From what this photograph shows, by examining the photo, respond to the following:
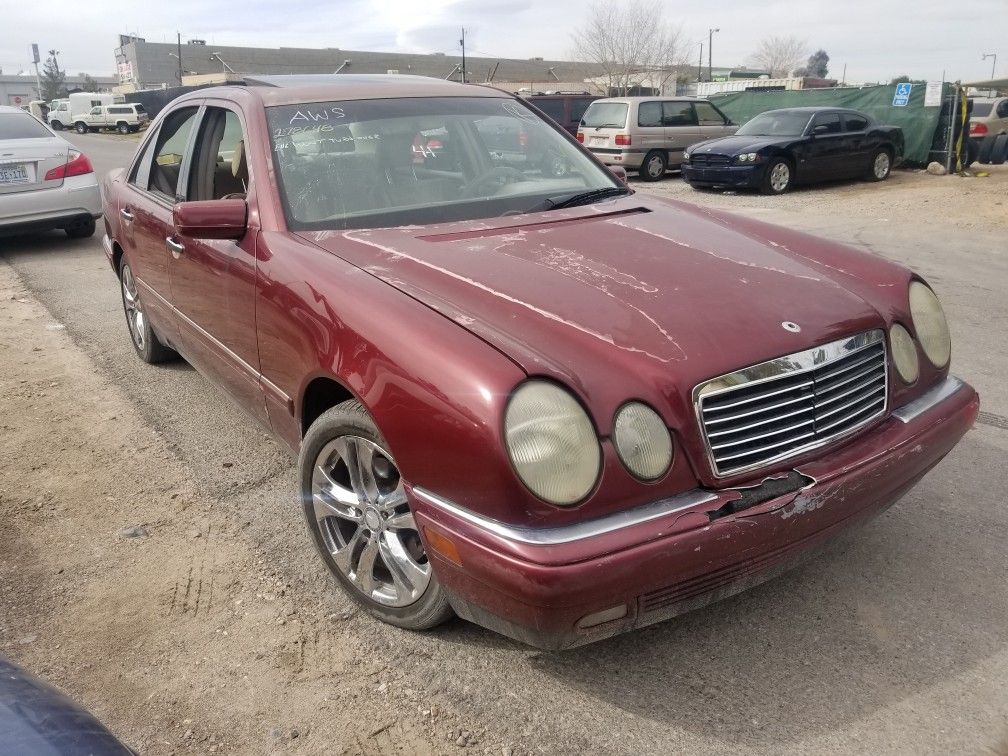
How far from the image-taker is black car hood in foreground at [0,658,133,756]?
4.74 feet

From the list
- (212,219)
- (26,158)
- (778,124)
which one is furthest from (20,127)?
(778,124)

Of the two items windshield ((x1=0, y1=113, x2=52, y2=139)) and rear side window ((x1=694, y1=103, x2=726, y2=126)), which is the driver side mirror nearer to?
windshield ((x1=0, y1=113, x2=52, y2=139))

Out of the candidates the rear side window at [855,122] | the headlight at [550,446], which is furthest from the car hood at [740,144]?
the headlight at [550,446]

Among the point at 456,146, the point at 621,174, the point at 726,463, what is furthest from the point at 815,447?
the point at 621,174

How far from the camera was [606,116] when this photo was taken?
17156 mm

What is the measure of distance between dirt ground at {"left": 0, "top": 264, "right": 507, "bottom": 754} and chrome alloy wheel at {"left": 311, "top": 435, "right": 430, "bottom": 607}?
0.18m

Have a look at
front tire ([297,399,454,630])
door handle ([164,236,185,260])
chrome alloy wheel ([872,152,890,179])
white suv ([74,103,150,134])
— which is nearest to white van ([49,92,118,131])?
white suv ([74,103,150,134])

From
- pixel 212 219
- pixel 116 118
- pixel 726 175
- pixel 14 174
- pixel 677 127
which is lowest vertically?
pixel 726 175

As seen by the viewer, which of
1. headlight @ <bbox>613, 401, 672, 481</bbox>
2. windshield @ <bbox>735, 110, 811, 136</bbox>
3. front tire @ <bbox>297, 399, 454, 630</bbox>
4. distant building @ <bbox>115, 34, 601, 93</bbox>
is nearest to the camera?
headlight @ <bbox>613, 401, 672, 481</bbox>

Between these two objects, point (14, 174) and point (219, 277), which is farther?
point (14, 174)

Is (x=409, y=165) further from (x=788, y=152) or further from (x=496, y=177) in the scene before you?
(x=788, y=152)

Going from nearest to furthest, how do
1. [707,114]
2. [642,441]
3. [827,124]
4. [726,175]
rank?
[642,441], [726,175], [827,124], [707,114]

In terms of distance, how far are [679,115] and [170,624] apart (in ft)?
54.7

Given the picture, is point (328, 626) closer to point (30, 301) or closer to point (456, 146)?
point (456, 146)
